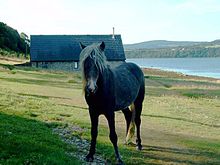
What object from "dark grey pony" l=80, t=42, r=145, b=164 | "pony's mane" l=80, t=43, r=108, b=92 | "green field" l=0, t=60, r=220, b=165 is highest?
"pony's mane" l=80, t=43, r=108, b=92

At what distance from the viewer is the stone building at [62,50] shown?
70.5 m

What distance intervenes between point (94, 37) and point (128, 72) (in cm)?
6500

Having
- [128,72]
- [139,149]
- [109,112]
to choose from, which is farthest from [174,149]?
[109,112]

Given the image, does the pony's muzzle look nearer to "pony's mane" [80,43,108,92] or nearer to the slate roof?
"pony's mane" [80,43,108,92]

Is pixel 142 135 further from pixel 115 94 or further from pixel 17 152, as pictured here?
pixel 17 152

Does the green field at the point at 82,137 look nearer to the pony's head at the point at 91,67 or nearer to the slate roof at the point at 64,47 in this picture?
the pony's head at the point at 91,67

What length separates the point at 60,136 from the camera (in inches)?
499

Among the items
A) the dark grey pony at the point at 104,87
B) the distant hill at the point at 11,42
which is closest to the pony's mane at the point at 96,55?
the dark grey pony at the point at 104,87

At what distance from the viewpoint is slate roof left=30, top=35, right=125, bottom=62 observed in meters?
70.6

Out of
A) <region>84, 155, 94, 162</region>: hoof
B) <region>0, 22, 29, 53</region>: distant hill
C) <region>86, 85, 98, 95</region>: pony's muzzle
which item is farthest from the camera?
<region>0, 22, 29, 53</region>: distant hill

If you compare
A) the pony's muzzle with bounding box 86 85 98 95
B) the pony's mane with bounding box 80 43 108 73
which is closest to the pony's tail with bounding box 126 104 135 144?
the pony's mane with bounding box 80 43 108 73

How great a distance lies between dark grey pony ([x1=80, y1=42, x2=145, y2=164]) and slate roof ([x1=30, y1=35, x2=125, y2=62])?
5938cm

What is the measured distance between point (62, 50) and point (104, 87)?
208ft

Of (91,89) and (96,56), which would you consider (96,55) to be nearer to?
(96,56)
